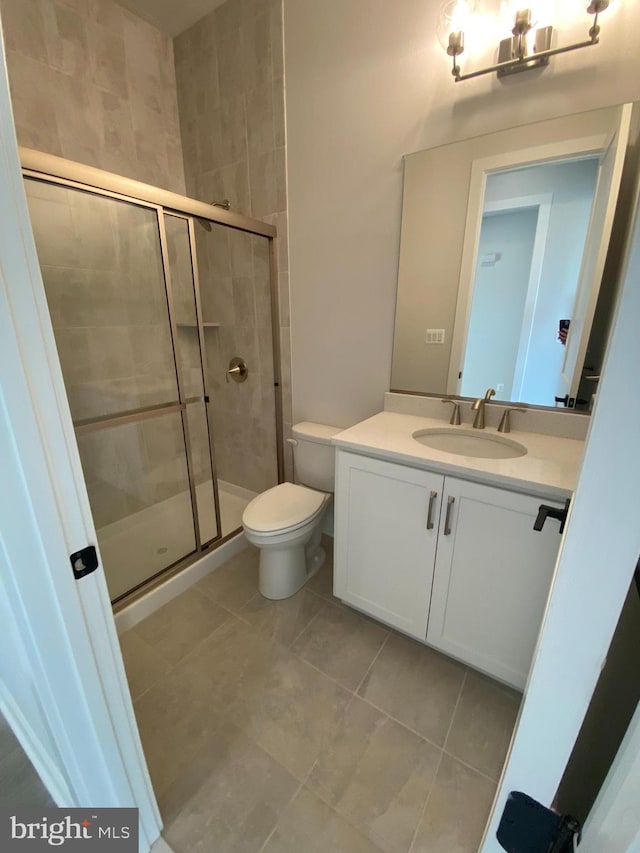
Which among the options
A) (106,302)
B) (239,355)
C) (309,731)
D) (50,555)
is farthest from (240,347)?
(309,731)

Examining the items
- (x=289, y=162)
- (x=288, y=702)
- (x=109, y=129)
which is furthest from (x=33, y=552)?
(x=109, y=129)

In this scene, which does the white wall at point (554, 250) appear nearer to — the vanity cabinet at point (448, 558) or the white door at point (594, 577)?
the vanity cabinet at point (448, 558)

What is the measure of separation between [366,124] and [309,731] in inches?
93.6

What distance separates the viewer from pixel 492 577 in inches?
47.1

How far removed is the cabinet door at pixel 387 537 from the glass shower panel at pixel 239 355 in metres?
0.96

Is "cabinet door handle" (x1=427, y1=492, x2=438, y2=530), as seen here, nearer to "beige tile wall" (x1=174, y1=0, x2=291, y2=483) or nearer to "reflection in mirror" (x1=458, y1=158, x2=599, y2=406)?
"reflection in mirror" (x1=458, y1=158, x2=599, y2=406)

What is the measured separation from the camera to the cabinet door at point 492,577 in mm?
1105

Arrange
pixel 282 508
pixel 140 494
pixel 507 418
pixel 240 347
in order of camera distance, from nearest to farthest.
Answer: pixel 507 418 < pixel 282 508 < pixel 140 494 < pixel 240 347

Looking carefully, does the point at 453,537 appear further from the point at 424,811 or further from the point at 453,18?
the point at 453,18

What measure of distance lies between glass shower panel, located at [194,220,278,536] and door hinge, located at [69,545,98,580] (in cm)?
159

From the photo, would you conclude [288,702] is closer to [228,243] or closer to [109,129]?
[228,243]

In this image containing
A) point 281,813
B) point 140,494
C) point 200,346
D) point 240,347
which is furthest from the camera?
point 240,347

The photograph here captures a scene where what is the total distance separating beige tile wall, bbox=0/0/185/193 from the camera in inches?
60.0

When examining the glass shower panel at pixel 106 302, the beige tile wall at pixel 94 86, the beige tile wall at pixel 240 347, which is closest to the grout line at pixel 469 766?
the beige tile wall at pixel 240 347
